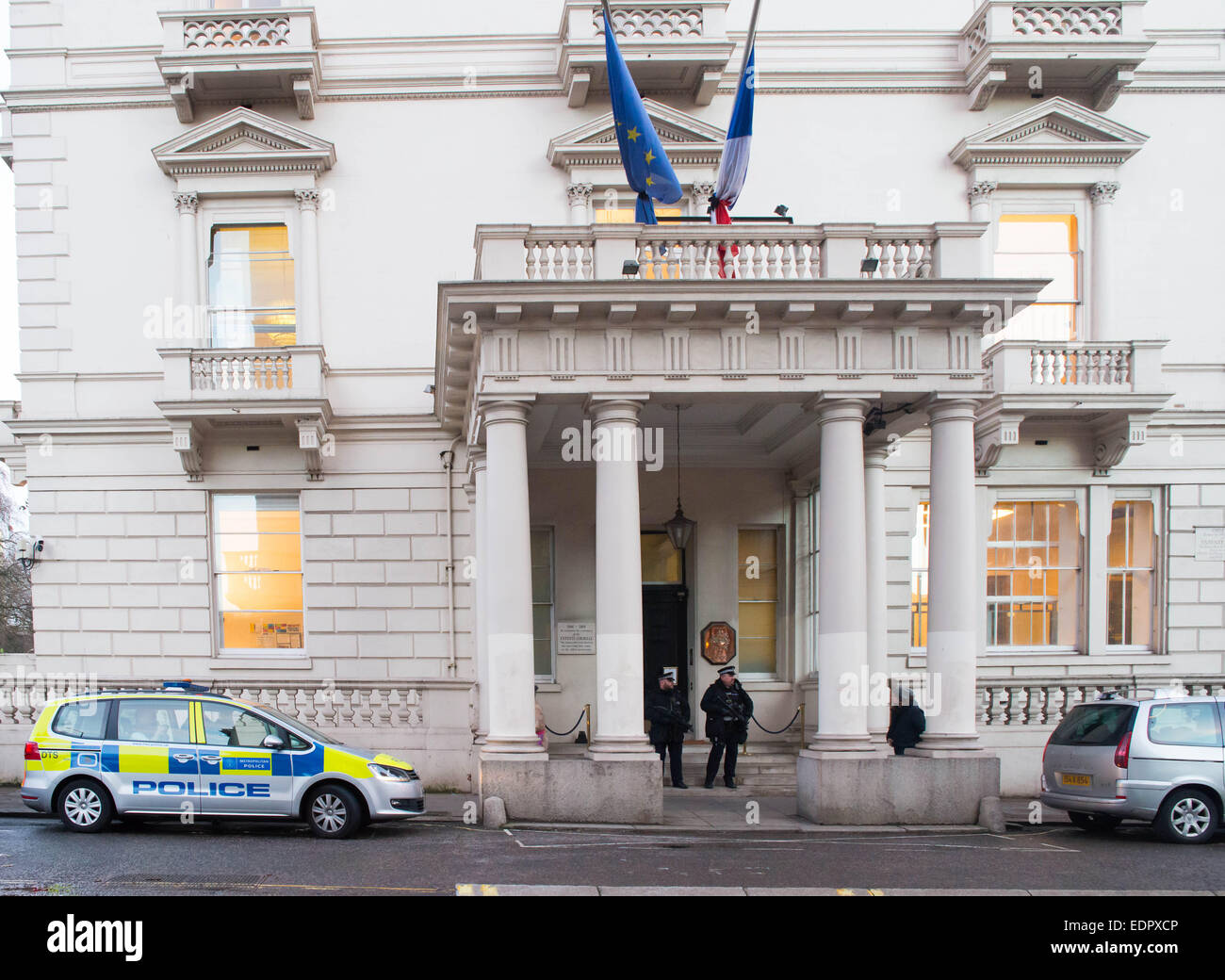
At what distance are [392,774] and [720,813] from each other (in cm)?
420


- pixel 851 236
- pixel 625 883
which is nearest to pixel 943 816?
pixel 625 883

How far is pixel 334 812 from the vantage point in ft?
38.9

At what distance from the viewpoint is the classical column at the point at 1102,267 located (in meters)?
17.7

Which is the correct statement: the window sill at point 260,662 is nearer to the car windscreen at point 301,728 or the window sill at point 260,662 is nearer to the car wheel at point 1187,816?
the car windscreen at point 301,728

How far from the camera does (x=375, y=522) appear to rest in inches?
683

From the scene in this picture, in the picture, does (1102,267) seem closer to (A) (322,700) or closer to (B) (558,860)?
(B) (558,860)

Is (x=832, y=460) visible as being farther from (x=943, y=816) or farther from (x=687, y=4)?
(x=687, y=4)

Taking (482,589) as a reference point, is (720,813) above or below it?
below

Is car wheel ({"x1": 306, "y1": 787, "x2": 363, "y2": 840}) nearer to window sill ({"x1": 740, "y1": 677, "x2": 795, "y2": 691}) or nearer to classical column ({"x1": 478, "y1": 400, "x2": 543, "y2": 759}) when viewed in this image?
classical column ({"x1": 478, "y1": 400, "x2": 543, "y2": 759})

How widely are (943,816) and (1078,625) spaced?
6579 millimetres

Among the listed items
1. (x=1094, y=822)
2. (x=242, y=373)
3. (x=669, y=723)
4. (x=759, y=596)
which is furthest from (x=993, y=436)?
(x=242, y=373)

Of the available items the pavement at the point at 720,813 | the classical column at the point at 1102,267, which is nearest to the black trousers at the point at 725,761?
the pavement at the point at 720,813

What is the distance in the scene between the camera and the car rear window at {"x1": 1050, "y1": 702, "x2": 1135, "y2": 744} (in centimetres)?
1259

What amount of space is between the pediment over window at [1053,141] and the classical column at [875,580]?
18.3ft
